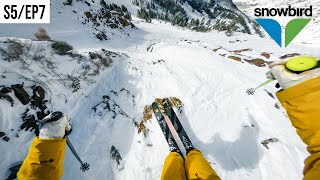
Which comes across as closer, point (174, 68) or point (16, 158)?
point (16, 158)

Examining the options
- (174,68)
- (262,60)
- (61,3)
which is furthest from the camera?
(61,3)

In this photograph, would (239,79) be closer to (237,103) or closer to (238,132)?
(237,103)

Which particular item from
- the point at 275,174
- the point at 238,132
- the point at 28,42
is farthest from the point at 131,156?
the point at 28,42

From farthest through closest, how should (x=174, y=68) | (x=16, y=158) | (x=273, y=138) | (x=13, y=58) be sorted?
(x=174, y=68)
(x=13, y=58)
(x=273, y=138)
(x=16, y=158)

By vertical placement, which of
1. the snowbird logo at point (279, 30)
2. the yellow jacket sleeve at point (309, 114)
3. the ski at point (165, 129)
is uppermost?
the snowbird logo at point (279, 30)

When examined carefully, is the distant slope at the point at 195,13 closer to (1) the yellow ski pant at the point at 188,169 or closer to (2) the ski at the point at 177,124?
(2) the ski at the point at 177,124

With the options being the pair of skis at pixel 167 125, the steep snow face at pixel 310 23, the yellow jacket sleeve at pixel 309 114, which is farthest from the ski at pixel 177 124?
the steep snow face at pixel 310 23

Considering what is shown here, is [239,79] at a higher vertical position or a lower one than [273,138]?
higher
